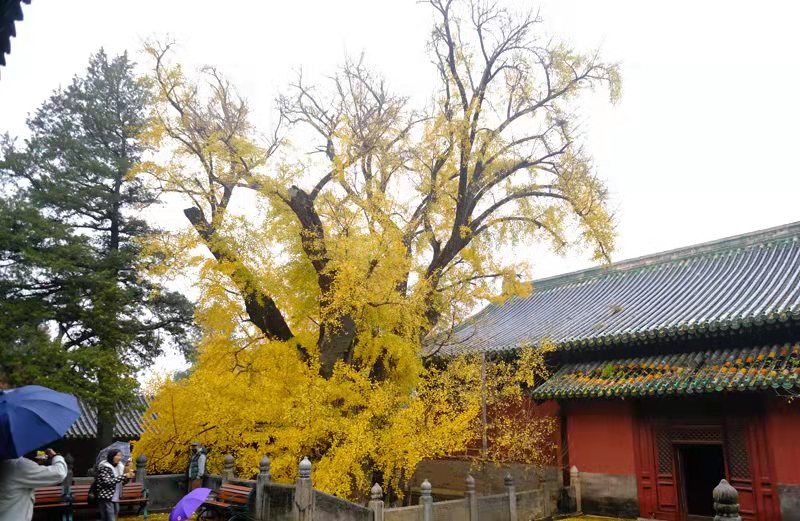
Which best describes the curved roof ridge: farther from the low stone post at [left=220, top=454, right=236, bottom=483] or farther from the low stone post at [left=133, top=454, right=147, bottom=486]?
the low stone post at [left=133, top=454, right=147, bottom=486]

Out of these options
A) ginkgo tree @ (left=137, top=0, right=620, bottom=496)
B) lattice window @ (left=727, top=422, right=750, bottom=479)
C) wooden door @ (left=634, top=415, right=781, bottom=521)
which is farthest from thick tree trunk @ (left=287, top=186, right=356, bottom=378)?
lattice window @ (left=727, top=422, right=750, bottom=479)

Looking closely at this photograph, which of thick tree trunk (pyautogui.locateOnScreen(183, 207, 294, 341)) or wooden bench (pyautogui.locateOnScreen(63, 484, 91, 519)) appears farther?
wooden bench (pyautogui.locateOnScreen(63, 484, 91, 519))

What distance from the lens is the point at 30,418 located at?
4559mm

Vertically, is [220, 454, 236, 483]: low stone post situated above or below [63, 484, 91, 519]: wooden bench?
above

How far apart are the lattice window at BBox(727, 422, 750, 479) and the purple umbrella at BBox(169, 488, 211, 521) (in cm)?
1117

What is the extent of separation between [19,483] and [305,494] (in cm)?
673

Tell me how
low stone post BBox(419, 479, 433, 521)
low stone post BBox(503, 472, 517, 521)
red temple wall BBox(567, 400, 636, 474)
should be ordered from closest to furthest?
low stone post BBox(419, 479, 433, 521)
low stone post BBox(503, 472, 517, 521)
red temple wall BBox(567, 400, 636, 474)

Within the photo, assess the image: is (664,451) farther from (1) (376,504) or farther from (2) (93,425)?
(2) (93,425)

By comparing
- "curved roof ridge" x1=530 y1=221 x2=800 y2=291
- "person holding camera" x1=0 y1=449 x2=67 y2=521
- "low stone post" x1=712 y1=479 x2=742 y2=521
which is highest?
"curved roof ridge" x1=530 y1=221 x2=800 y2=291

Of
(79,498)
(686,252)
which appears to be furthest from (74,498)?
(686,252)

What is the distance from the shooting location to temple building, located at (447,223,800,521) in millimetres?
11812

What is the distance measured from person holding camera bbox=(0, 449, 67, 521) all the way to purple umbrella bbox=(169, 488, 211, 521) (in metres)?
3.60

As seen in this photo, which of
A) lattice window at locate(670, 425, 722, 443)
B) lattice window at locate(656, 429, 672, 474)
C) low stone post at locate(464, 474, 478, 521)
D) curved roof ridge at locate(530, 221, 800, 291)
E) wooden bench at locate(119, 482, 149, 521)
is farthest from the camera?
curved roof ridge at locate(530, 221, 800, 291)

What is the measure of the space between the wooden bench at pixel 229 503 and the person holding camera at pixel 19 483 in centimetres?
789
